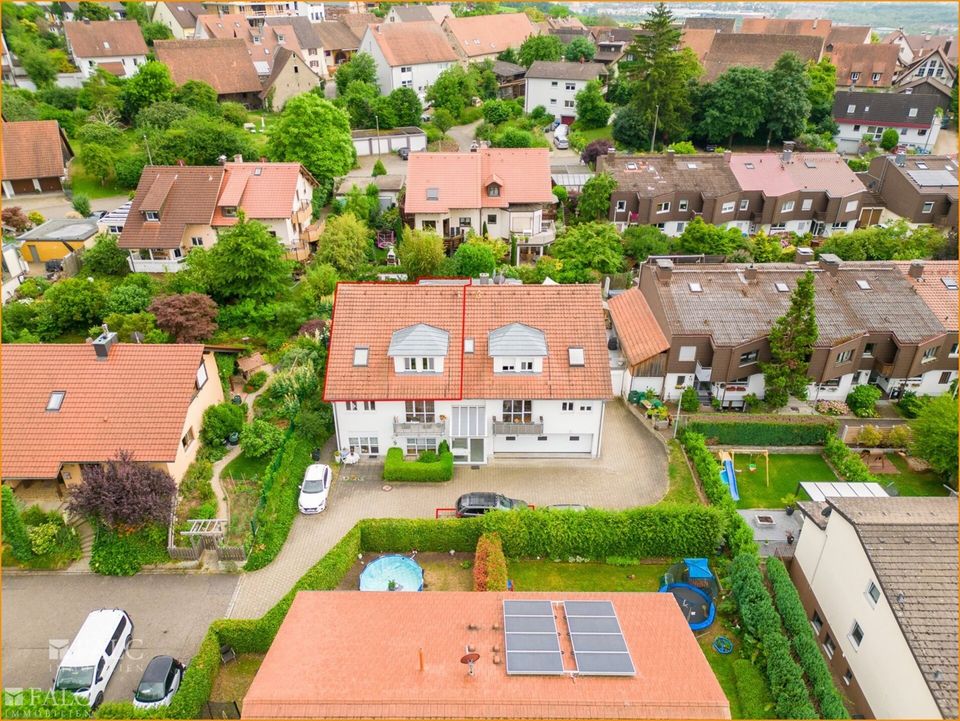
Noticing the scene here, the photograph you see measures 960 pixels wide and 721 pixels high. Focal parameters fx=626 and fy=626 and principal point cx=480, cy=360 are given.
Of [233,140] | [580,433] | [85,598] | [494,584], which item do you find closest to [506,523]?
[494,584]

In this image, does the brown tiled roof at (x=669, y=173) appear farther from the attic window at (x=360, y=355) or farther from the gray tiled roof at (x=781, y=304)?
the attic window at (x=360, y=355)

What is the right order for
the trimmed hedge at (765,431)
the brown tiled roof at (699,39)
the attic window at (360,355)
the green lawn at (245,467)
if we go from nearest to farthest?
Result: the green lawn at (245,467) < the attic window at (360,355) < the trimmed hedge at (765,431) < the brown tiled roof at (699,39)

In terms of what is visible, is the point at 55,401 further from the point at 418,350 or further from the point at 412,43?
the point at 412,43

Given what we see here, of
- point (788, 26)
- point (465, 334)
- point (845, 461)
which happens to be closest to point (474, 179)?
point (465, 334)

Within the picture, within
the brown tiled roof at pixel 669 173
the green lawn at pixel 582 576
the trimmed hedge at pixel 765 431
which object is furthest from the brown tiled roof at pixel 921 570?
the brown tiled roof at pixel 669 173

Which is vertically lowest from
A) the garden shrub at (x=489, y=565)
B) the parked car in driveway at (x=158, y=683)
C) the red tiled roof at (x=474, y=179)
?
the parked car in driveway at (x=158, y=683)
